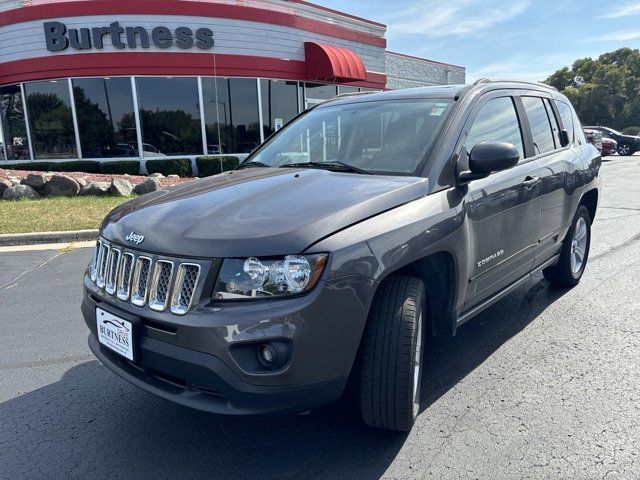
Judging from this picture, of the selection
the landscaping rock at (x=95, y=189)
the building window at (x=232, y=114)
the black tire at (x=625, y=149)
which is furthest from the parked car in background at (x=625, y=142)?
the landscaping rock at (x=95, y=189)

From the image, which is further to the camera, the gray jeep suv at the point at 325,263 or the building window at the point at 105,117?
the building window at the point at 105,117

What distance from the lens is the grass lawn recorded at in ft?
26.3

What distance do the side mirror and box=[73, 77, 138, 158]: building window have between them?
15.9 metres

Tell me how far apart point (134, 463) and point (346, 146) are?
2221 millimetres

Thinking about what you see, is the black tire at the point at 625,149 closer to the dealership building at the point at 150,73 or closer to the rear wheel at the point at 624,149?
the rear wheel at the point at 624,149

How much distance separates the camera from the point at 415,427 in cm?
270

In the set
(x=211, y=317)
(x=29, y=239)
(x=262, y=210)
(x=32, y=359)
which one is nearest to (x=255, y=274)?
(x=211, y=317)

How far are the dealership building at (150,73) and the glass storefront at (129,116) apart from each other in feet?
0.11

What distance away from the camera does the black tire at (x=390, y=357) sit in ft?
7.68

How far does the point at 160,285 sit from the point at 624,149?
109ft

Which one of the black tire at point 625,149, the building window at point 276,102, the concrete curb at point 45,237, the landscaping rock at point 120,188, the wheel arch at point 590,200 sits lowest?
the black tire at point 625,149

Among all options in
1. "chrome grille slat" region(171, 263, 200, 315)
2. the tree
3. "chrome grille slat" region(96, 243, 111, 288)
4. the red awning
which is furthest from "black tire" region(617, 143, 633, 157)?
"chrome grille slat" region(171, 263, 200, 315)

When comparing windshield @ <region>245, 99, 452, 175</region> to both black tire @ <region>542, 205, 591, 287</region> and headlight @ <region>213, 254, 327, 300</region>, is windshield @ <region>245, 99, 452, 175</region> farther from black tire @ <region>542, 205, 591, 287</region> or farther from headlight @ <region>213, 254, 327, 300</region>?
black tire @ <region>542, 205, 591, 287</region>

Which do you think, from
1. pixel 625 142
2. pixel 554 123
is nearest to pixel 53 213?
pixel 554 123
